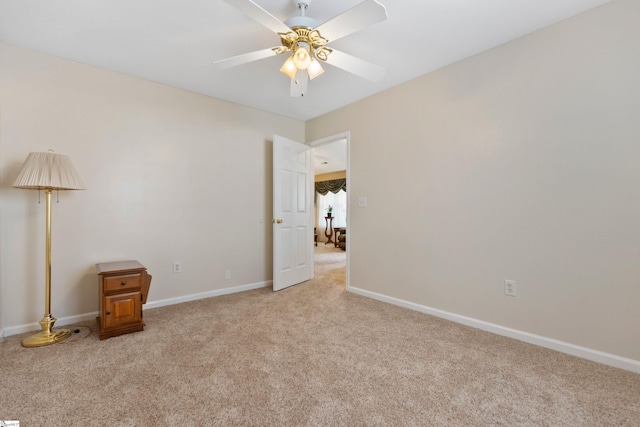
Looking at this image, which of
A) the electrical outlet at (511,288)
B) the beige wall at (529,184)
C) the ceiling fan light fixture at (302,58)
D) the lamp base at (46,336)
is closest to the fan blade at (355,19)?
the ceiling fan light fixture at (302,58)

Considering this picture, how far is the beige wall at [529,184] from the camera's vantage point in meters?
1.80

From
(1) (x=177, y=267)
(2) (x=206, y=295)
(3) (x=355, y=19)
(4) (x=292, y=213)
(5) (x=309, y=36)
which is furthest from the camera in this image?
(4) (x=292, y=213)

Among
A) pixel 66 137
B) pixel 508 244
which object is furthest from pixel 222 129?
pixel 508 244

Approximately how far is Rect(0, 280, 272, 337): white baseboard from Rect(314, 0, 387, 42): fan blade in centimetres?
294

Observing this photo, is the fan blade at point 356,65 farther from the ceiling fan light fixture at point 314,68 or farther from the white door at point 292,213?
the white door at point 292,213

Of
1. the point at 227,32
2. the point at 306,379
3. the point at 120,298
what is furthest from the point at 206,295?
the point at 227,32

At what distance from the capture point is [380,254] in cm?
320

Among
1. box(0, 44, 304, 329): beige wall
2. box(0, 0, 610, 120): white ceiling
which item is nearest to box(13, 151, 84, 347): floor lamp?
box(0, 44, 304, 329): beige wall

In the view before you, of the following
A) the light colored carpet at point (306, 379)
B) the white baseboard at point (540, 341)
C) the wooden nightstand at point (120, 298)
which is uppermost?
the wooden nightstand at point (120, 298)

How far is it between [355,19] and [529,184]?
1798 millimetres

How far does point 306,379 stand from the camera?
1649 millimetres

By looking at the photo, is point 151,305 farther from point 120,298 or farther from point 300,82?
point 300,82

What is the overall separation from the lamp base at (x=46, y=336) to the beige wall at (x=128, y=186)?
0.32 metres

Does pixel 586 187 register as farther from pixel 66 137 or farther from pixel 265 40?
pixel 66 137
